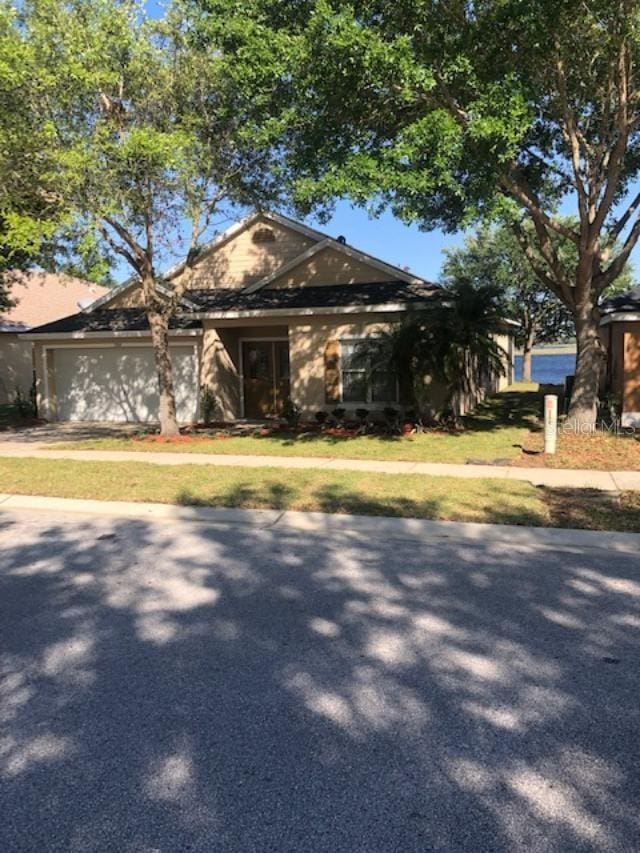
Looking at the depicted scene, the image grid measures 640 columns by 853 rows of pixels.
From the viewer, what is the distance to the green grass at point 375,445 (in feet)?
38.9

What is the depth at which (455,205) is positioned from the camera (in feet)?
43.9

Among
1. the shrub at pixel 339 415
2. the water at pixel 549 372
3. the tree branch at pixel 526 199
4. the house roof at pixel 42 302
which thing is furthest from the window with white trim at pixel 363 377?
the water at pixel 549 372

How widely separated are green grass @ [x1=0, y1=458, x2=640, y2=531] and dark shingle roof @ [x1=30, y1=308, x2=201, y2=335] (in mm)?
7905

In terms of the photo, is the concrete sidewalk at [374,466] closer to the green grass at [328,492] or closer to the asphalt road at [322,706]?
the green grass at [328,492]

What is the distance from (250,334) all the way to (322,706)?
52.5 feet

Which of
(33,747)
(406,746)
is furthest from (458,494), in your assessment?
(33,747)

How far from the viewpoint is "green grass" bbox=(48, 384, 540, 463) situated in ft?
38.9

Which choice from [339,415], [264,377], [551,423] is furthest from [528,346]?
[551,423]

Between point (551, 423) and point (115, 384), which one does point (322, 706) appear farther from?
point (115, 384)

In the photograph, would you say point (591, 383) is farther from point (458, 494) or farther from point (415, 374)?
point (458, 494)

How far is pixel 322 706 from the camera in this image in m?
3.57

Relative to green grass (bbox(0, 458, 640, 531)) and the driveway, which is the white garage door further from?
green grass (bbox(0, 458, 640, 531))

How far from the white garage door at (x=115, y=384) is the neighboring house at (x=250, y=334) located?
3 cm

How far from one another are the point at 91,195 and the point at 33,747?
10.5m
